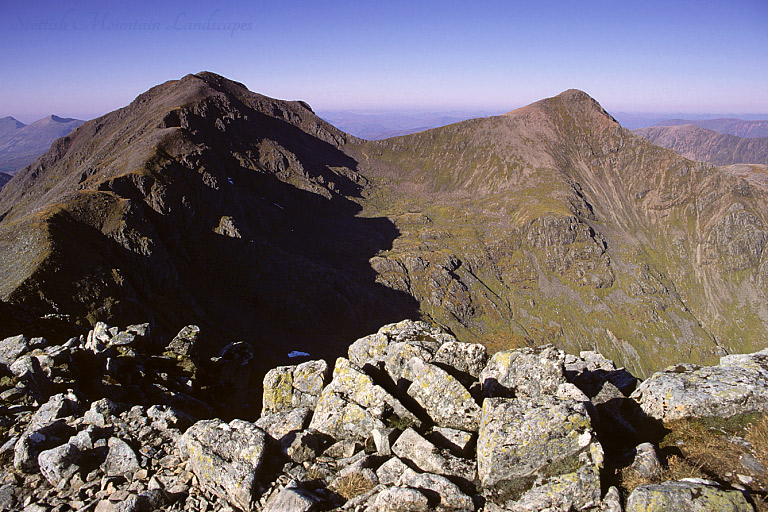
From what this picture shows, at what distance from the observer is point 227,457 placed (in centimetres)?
1180

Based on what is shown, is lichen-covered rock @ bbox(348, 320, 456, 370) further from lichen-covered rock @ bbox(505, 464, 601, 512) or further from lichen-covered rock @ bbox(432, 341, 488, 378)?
lichen-covered rock @ bbox(505, 464, 601, 512)

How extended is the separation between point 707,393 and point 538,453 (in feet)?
26.2

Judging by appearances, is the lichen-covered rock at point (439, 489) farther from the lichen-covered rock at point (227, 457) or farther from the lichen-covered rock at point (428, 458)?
the lichen-covered rock at point (227, 457)

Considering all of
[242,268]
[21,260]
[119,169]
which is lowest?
[242,268]

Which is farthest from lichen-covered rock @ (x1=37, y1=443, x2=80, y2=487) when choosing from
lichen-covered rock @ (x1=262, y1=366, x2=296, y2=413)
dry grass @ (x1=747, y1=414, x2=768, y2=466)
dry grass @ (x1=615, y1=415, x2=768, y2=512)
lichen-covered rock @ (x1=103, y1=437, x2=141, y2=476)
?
dry grass @ (x1=747, y1=414, x2=768, y2=466)

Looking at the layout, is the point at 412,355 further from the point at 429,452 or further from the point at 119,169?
the point at 119,169

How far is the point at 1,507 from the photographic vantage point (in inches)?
444

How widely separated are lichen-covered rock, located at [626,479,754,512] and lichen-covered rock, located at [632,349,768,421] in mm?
4894

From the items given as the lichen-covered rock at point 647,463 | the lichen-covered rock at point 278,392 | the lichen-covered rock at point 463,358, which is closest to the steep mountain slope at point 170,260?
the lichen-covered rock at point 278,392

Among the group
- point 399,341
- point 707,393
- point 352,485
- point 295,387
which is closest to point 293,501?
point 352,485

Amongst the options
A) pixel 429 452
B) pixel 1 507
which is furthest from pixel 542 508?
pixel 1 507

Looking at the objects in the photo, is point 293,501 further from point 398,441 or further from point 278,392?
point 278,392

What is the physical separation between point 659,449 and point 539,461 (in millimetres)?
4341

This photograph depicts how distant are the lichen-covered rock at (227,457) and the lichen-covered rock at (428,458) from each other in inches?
176
